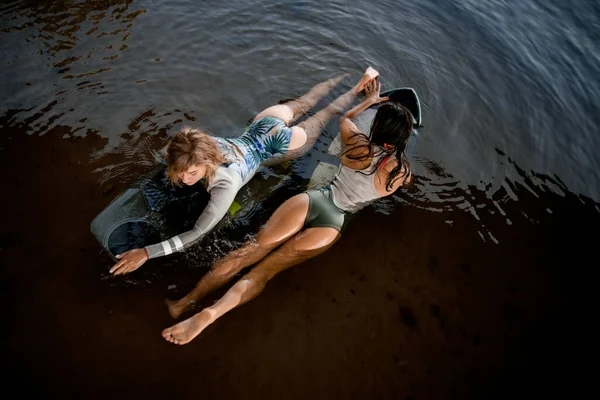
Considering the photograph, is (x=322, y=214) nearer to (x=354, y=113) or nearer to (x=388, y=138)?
(x=388, y=138)

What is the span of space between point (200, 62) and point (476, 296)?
4797 millimetres

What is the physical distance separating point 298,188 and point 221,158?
4.33ft

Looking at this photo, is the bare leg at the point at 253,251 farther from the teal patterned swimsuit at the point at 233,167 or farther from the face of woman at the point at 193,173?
the face of woman at the point at 193,173

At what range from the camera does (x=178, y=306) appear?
3162mm

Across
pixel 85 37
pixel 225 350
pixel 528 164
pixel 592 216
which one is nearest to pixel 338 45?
pixel 528 164

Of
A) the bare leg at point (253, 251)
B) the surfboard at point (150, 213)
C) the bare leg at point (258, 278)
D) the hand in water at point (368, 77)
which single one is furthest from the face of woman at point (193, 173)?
the hand in water at point (368, 77)

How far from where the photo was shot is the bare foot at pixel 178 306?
3143 mm

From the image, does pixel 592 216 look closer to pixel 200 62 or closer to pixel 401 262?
pixel 401 262

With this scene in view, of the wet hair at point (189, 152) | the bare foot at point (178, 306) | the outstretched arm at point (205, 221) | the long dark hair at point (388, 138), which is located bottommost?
the bare foot at point (178, 306)

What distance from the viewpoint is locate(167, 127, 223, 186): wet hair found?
A: 2736 mm

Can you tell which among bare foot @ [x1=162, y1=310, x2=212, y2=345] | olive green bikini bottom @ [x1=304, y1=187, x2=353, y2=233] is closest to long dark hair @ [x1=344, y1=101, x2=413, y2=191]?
olive green bikini bottom @ [x1=304, y1=187, x2=353, y2=233]

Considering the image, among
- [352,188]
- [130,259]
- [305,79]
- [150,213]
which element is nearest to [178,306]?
[130,259]

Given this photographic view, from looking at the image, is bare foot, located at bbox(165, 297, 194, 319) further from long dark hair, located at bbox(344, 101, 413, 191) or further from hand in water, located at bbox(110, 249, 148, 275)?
long dark hair, located at bbox(344, 101, 413, 191)

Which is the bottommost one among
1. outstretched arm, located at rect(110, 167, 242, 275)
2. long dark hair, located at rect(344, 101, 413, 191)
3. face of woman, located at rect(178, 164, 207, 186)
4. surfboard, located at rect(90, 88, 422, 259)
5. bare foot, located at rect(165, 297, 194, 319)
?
bare foot, located at rect(165, 297, 194, 319)
